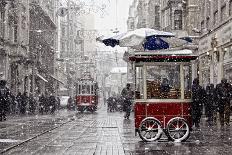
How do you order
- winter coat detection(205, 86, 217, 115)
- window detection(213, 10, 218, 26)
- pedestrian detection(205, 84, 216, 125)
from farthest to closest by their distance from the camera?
window detection(213, 10, 218, 26)
pedestrian detection(205, 84, 216, 125)
winter coat detection(205, 86, 217, 115)

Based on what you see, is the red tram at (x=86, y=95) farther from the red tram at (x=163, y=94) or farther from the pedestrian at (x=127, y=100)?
the red tram at (x=163, y=94)

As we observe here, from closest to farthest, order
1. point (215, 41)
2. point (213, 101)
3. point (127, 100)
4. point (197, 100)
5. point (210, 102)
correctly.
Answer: point (197, 100) < point (213, 101) < point (210, 102) < point (127, 100) < point (215, 41)

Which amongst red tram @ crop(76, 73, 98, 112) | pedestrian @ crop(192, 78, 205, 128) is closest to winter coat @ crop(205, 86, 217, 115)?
pedestrian @ crop(192, 78, 205, 128)

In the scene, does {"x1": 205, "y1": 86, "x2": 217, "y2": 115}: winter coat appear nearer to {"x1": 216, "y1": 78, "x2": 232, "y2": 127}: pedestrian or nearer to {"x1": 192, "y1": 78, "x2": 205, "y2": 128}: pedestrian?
{"x1": 216, "y1": 78, "x2": 232, "y2": 127}: pedestrian

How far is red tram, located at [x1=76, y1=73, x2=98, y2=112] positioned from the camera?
54375 mm

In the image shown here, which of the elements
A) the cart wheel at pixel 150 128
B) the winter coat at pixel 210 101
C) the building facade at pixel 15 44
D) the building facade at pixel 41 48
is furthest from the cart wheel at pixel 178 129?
the building facade at pixel 41 48

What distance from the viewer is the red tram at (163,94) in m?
15.6

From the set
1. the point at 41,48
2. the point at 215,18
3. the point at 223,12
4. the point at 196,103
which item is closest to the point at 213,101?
the point at 196,103

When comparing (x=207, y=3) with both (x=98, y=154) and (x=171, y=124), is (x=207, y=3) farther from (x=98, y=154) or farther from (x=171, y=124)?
(x=98, y=154)

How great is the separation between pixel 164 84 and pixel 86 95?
39306 mm

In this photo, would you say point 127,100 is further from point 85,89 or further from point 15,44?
point 85,89

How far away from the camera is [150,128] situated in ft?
51.2

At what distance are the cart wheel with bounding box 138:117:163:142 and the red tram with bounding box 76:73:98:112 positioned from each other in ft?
127

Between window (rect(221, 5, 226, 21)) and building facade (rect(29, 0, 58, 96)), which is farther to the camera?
building facade (rect(29, 0, 58, 96))
